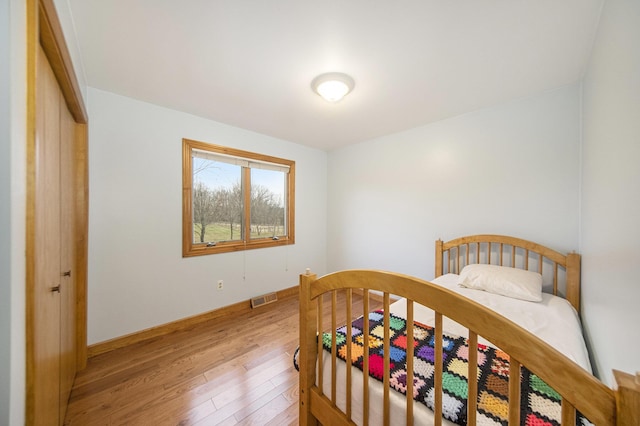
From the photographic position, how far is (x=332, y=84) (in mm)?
1803

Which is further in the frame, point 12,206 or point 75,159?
point 75,159

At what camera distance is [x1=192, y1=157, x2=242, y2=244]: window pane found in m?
2.63

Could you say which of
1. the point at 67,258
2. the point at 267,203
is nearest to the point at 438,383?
the point at 67,258

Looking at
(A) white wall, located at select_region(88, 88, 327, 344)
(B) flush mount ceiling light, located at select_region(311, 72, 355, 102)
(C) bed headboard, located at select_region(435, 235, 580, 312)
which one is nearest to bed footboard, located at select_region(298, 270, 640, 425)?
(B) flush mount ceiling light, located at select_region(311, 72, 355, 102)

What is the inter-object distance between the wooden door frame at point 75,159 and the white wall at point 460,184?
296 centimetres

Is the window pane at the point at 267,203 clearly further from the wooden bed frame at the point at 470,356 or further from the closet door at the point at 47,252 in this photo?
the wooden bed frame at the point at 470,356

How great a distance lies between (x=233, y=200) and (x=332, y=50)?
206 centimetres

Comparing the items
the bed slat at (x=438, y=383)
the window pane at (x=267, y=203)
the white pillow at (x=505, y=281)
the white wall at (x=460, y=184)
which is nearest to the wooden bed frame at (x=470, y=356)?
the bed slat at (x=438, y=383)

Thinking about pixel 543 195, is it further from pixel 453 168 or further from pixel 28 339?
pixel 28 339

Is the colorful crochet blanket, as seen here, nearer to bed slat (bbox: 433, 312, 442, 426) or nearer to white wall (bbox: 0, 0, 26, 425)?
bed slat (bbox: 433, 312, 442, 426)

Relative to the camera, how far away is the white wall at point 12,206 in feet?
1.95

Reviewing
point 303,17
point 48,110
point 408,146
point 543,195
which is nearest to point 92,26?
point 48,110

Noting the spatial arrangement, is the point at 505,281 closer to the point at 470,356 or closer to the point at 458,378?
the point at 458,378

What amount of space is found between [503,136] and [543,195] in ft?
2.18
